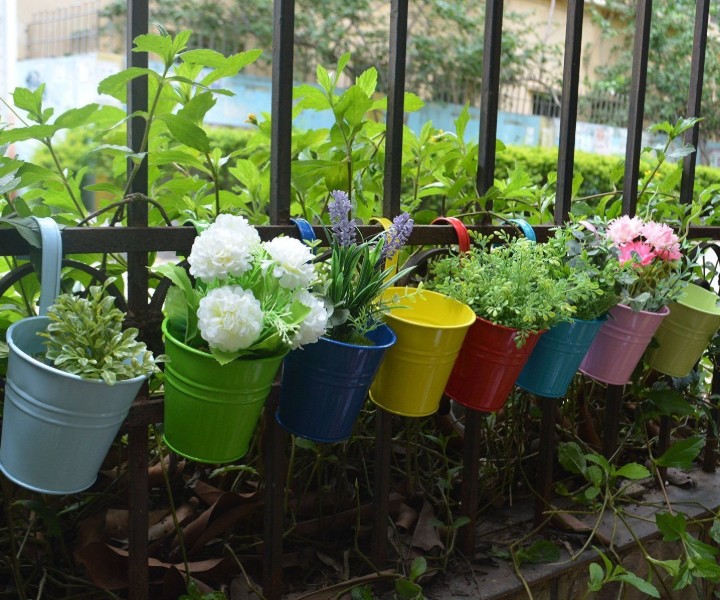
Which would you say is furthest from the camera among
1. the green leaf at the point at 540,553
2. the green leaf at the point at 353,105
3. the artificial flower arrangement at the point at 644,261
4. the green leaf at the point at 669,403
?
the green leaf at the point at 669,403

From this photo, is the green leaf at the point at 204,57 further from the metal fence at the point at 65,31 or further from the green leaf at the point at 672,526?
the metal fence at the point at 65,31

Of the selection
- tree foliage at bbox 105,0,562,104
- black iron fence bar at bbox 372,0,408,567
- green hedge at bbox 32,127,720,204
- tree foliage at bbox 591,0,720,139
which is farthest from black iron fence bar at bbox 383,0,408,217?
tree foliage at bbox 591,0,720,139

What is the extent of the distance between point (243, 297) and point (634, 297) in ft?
2.50

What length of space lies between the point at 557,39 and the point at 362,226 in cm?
1553

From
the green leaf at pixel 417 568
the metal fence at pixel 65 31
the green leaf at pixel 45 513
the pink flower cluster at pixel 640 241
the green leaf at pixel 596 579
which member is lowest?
the green leaf at pixel 596 579

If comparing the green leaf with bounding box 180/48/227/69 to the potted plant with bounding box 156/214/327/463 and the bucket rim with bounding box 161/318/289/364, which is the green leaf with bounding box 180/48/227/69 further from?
the bucket rim with bounding box 161/318/289/364

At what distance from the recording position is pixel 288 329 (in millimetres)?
815

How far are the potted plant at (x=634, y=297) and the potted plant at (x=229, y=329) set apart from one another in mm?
606

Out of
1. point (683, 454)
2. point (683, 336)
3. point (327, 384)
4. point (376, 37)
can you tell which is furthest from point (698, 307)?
point (376, 37)

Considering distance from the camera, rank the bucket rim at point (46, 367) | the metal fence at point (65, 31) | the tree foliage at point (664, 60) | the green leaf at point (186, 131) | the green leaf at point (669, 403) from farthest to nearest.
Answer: the tree foliage at point (664, 60) → the metal fence at point (65, 31) → the green leaf at point (669, 403) → the green leaf at point (186, 131) → the bucket rim at point (46, 367)

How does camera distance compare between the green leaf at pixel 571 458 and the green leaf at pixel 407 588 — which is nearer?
the green leaf at pixel 407 588

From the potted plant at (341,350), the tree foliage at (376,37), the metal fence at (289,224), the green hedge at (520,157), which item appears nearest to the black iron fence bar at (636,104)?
the metal fence at (289,224)

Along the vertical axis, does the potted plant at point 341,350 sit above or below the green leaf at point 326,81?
below

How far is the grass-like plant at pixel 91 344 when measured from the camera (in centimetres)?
77
